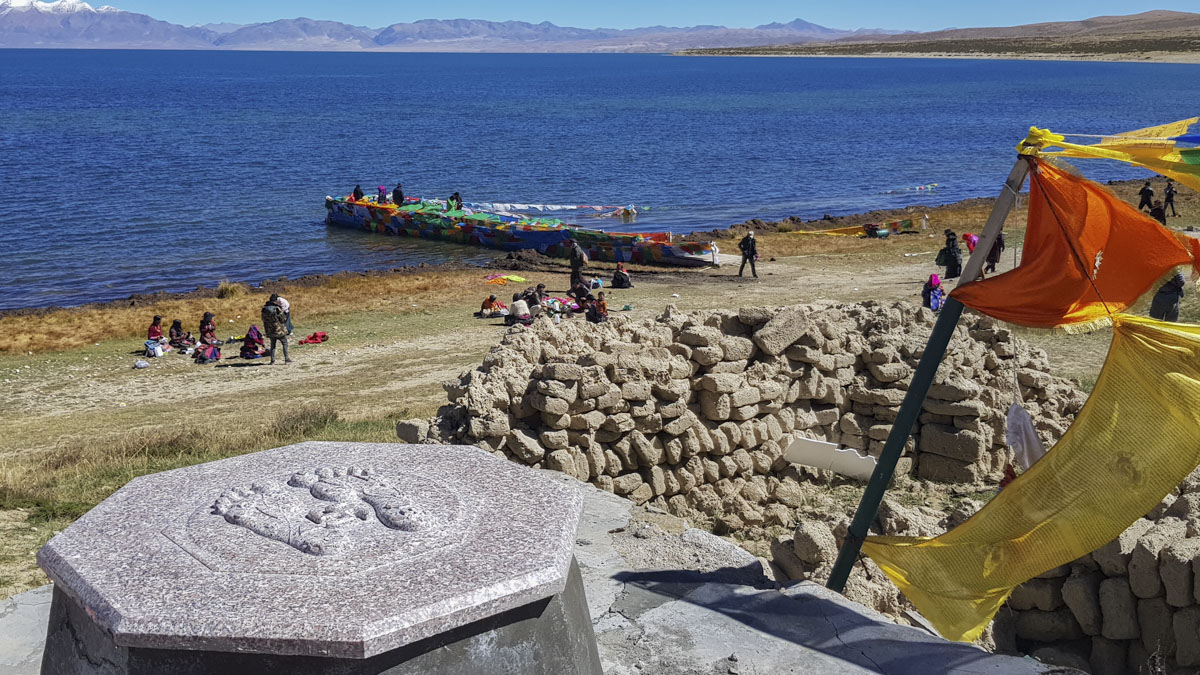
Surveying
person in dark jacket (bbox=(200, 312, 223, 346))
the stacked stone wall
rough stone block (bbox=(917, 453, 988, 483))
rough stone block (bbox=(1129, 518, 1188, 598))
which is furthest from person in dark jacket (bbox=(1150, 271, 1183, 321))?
person in dark jacket (bbox=(200, 312, 223, 346))

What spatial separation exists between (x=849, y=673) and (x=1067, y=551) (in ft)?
6.42

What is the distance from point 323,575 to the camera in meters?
4.78

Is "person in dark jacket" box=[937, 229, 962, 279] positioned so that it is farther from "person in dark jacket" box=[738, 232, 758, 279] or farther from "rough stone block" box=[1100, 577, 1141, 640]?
"rough stone block" box=[1100, 577, 1141, 640]

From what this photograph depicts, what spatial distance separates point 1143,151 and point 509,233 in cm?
2872

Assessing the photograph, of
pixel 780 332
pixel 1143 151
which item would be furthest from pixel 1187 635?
A: pixel 780 332

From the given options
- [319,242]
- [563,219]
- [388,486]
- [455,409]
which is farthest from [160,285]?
[388,486]

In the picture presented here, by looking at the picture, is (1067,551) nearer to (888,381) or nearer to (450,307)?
(888,381)

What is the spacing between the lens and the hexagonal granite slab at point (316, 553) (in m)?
4.35

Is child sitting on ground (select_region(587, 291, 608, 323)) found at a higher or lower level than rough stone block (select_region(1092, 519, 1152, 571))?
lower

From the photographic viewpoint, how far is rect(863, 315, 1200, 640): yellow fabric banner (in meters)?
6.80

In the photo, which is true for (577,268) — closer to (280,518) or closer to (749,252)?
(749,252)

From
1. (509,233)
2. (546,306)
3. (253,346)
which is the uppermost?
(546,306)

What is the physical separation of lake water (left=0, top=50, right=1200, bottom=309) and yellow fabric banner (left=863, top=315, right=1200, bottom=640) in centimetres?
2722

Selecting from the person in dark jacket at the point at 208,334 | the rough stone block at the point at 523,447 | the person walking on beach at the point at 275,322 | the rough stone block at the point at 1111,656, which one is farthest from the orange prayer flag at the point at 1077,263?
the person in dark jacket at the point at 208,334
